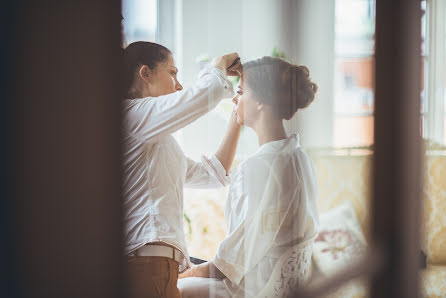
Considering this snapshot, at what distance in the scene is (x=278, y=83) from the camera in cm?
92

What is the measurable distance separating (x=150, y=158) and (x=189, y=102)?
12 centimetres

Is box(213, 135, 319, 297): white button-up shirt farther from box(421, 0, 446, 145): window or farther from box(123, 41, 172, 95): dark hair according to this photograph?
box(421, 0, 446, 145): window

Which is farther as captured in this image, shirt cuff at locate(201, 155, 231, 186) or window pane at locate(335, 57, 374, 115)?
window pane at locate(335, 57, 374, 115)

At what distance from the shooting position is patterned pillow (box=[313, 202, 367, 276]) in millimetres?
1062

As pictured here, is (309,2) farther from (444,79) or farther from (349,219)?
(444,79)

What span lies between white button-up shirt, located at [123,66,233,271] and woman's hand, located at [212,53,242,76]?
19 millimetres

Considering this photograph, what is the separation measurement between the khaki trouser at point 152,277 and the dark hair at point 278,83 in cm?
38

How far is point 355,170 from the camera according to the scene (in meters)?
1.12

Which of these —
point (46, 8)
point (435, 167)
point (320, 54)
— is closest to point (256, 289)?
point (320, 54)

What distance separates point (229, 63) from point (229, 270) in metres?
0.41

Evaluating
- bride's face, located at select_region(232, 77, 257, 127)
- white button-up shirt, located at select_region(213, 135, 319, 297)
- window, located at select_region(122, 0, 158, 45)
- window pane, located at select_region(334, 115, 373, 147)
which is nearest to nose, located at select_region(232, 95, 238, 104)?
bride's face, located at select_region(232, 77, 257, 127)

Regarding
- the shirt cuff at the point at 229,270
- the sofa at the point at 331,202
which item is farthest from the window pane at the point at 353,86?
the shirt cuff at the point at 229,270

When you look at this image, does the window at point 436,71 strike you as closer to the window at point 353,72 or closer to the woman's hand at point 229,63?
the window at point 353,72

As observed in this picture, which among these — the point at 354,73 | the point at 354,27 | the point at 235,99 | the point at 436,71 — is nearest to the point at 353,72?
the point at 354,73
